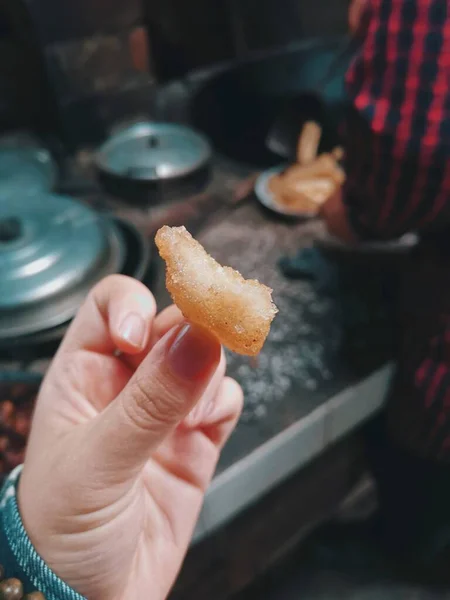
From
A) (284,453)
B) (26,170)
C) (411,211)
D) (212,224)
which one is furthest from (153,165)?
(284,453)

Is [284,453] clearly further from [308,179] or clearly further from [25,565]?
[308,179]

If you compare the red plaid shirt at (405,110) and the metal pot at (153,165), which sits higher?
the red plaid shirt at (405,110)

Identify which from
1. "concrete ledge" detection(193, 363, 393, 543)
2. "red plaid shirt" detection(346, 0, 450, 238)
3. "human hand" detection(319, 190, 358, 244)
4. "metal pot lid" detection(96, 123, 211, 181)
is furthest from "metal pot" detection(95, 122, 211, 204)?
"concrete ledge" detection(193, 363, 393, 543)

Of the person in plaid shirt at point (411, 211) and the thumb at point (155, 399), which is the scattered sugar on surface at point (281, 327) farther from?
the thumb at point (155, 399)

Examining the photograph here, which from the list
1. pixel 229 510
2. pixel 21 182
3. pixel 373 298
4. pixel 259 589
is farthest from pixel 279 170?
pixel 259 589

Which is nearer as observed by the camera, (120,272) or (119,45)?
(120,272)

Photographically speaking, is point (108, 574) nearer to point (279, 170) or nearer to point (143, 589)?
point (143, 589)

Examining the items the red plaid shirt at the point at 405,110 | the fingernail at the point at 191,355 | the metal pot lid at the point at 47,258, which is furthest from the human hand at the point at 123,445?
the red plaid shirt at the point at 405,110
